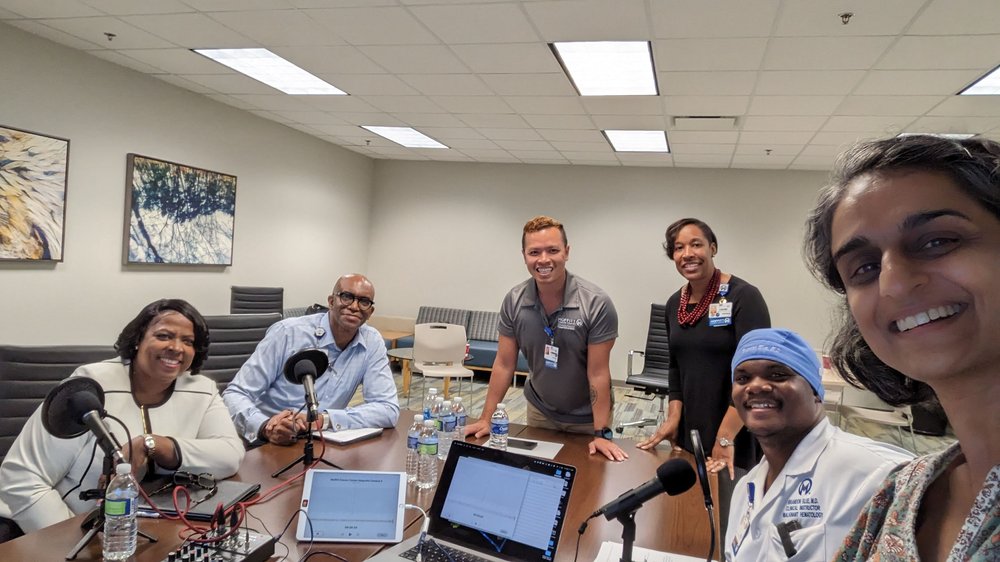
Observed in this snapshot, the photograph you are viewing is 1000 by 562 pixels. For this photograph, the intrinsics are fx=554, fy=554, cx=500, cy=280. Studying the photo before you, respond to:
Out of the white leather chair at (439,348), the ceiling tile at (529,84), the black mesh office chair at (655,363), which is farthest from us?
the white leather chair at (439,348)

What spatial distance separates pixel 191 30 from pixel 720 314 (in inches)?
148

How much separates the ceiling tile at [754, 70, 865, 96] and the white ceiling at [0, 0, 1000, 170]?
0.05 ft

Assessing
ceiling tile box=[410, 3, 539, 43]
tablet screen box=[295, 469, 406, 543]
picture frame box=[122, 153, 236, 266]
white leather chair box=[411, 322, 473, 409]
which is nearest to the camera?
tablet screen box=[295, 469, 406, 543]

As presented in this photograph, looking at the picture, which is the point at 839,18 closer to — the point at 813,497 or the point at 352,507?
the point at 813,497

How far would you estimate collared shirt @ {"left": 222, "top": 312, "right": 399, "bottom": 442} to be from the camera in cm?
231

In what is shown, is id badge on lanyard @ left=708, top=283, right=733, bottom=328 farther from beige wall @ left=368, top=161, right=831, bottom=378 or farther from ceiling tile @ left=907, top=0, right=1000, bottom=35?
beige wall @ left=368, top=161, right=831, bottom=378

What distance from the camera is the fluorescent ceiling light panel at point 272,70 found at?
4.17 m

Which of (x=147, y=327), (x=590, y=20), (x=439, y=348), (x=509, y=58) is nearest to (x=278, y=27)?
(x=509, y=58)

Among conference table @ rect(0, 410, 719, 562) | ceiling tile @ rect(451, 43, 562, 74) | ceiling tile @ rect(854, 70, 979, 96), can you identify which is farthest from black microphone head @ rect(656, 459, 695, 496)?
ceiling tile @ rect(854, 70, 979, 96)

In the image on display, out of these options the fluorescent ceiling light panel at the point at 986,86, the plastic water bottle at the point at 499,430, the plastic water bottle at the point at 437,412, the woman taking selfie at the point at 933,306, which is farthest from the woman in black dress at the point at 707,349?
the fluorescent ceiling light panel at the point at 986,86

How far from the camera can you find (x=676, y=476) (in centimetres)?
92

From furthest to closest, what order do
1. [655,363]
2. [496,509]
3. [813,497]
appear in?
[655,363], [496,509], [813,497]

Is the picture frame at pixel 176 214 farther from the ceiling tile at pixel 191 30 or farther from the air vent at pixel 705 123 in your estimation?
the air vent at pixel 705 123

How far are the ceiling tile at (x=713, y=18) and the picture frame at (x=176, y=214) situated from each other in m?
4.40
